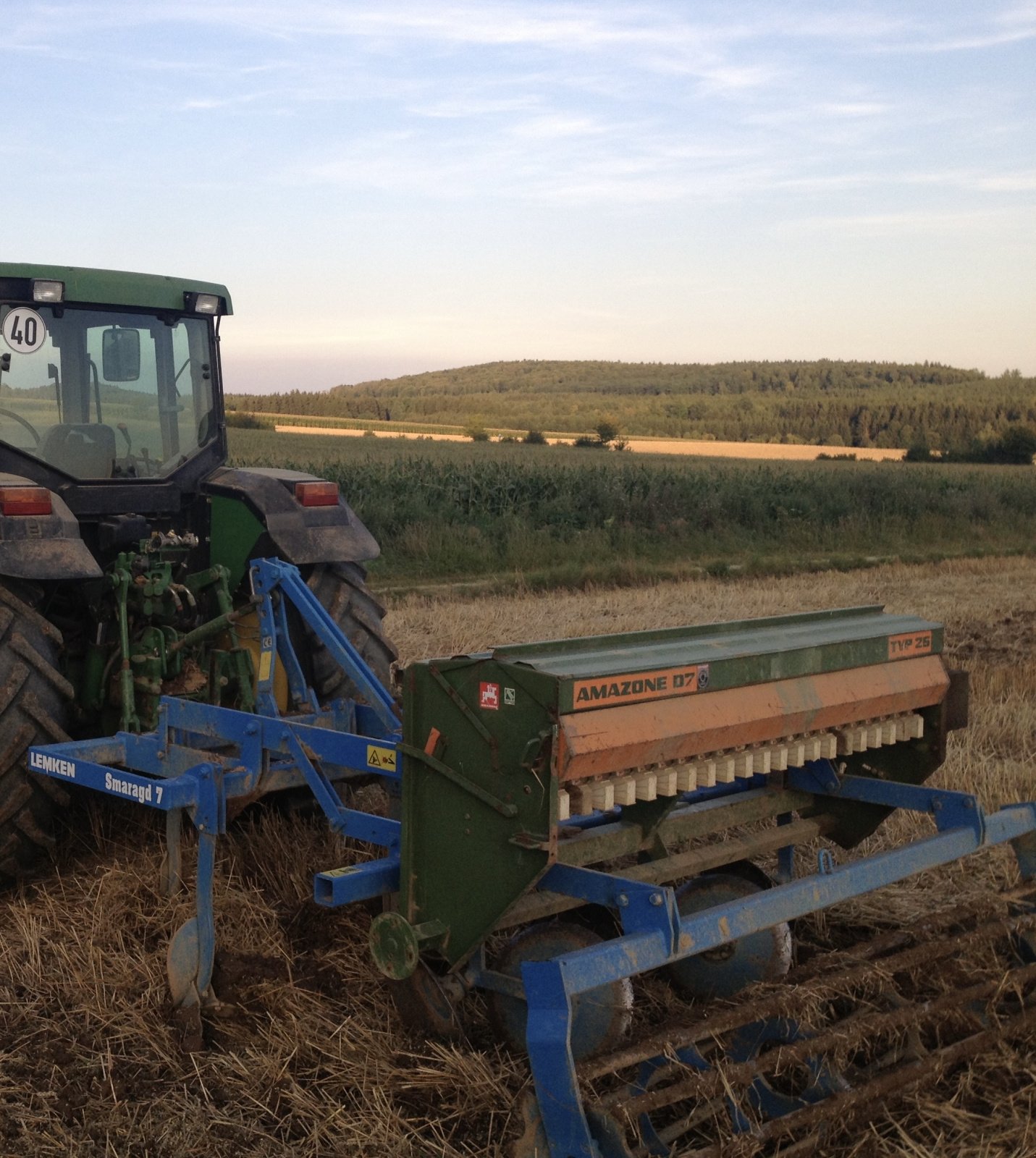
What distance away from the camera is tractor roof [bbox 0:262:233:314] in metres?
5.05

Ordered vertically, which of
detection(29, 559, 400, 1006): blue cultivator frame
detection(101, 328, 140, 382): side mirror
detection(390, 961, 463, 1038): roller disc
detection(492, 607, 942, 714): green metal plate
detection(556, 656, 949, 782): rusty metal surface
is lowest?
detection(390, 961, 463, 1038): roller disc

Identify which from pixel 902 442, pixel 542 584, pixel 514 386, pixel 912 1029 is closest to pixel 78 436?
pixel 912 1029

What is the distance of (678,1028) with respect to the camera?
3.13 metres

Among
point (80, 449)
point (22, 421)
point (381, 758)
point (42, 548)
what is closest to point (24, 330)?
point (22, 421)

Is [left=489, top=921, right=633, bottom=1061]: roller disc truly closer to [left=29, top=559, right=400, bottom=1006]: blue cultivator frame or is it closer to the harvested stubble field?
the harvested stubble field

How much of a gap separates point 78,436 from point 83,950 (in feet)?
6.87

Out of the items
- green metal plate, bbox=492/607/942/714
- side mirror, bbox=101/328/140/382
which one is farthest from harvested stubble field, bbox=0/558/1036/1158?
side mirror, bbox=101/328/140/382

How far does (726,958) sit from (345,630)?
2.11 metres

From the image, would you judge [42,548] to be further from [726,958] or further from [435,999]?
[726,958]

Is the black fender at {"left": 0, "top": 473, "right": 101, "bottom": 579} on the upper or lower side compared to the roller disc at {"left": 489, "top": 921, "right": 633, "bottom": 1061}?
upper

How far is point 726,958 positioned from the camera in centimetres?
388

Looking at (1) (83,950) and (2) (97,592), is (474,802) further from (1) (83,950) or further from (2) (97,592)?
(2) (97,592)

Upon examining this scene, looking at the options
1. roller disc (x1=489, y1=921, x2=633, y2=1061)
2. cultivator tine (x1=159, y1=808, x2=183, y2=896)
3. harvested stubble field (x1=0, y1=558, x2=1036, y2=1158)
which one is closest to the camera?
harvested stubble field (x1=0, y1=558, x2=1036, y2=1158)

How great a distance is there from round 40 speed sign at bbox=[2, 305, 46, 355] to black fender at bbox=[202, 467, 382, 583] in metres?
0.90
